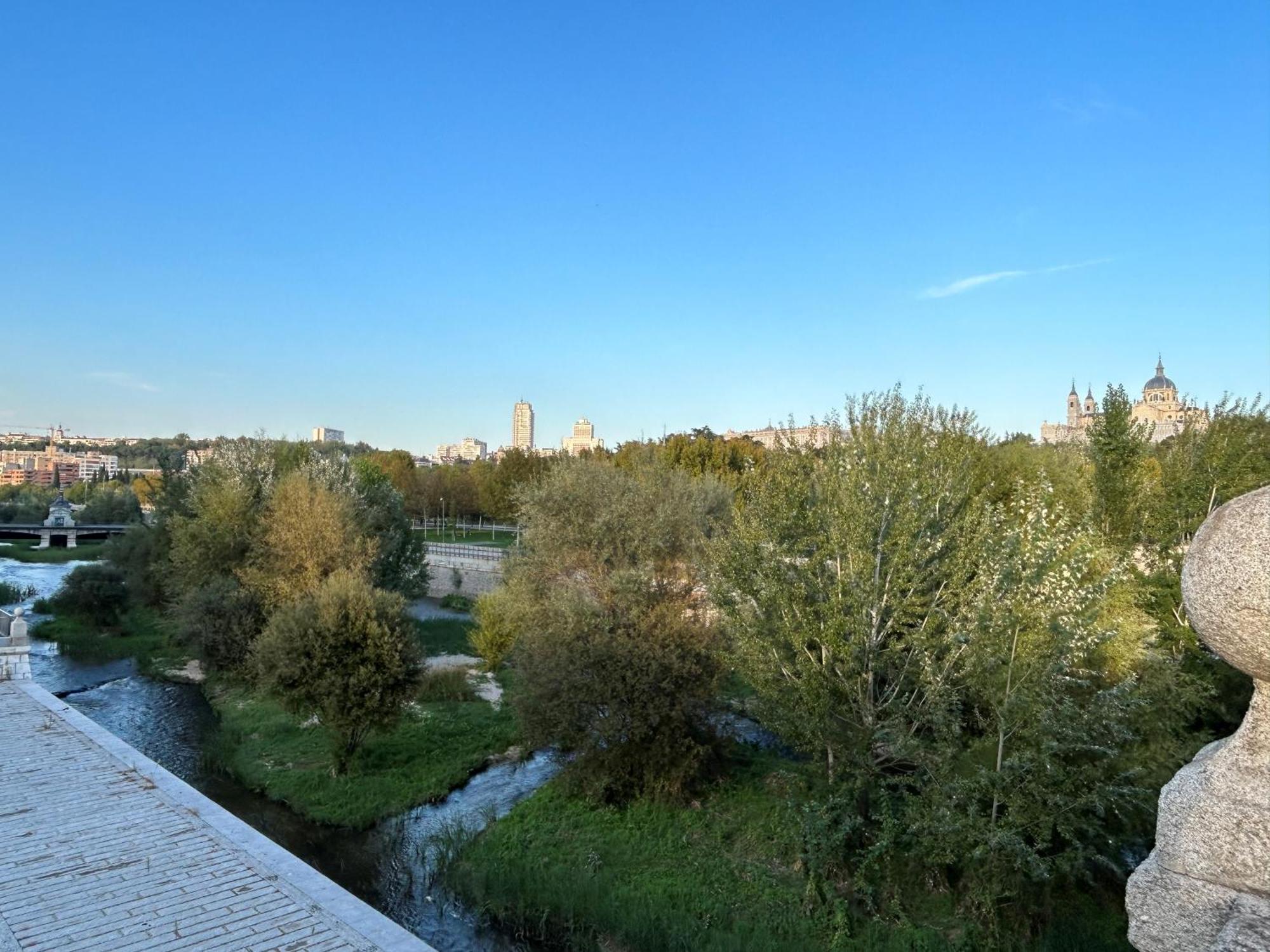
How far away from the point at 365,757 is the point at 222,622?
896 centimetres

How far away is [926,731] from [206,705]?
20.1 m

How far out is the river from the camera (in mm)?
12703

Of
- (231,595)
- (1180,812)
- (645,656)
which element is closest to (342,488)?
(231,595)

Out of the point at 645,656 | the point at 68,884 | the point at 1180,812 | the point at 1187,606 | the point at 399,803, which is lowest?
the point at 399,803

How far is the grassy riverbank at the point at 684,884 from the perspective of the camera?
36.6 feet

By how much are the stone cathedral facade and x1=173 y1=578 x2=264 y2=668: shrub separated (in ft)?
77.7

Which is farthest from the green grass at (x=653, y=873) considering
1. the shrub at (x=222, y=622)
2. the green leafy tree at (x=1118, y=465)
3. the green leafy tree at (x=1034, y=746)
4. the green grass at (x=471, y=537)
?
the green grass at (x=471, y=537)

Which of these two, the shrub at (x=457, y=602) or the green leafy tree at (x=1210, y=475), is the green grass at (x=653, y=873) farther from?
the shrub at (x=457, y=602)

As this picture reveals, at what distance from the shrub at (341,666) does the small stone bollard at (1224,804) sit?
16.9 meters

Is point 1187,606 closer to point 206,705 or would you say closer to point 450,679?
point 450,679

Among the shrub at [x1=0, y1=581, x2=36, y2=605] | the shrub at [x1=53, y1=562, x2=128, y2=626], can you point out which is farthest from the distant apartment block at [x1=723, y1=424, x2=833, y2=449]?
the shrub at [x1=0, y1=581, x2=36, y2=605]

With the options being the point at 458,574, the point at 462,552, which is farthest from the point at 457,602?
the point at 462,552

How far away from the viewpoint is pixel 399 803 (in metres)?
16.9

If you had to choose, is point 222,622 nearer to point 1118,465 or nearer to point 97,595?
point 97,595
